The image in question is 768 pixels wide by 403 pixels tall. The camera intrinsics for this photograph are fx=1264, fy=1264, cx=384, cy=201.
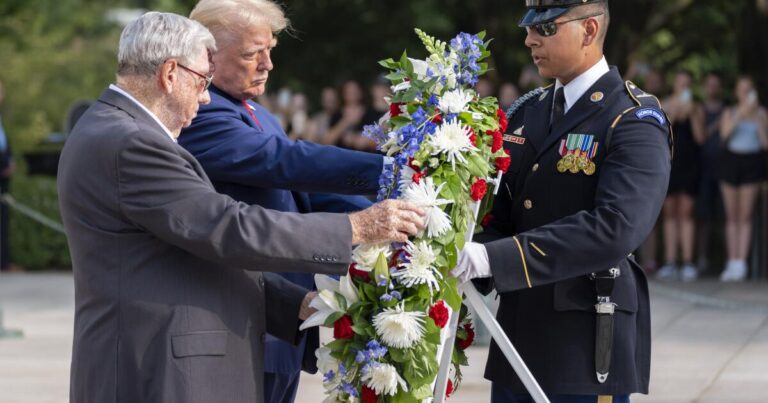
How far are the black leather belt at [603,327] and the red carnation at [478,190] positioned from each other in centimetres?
48

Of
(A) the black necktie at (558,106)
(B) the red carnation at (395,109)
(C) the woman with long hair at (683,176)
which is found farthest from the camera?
(C) the woman with long hair at (683,176)

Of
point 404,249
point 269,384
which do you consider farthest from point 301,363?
point 404,249

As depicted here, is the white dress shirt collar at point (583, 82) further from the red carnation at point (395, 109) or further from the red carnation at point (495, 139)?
the red carnation at point (395, 109)

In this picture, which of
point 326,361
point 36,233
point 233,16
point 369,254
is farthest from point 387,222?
point 36,233

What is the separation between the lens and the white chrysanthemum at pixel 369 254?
12.4 feet

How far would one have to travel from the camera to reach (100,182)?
3.53m

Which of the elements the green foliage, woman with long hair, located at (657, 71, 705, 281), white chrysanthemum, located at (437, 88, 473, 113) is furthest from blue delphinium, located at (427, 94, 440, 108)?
the green foliage

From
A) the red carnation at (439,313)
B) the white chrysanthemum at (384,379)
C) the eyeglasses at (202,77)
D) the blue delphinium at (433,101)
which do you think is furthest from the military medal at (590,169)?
the eyeglasses at (202,77)

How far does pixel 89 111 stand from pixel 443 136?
3.44 ft

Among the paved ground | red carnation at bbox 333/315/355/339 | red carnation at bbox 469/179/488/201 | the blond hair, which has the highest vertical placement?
the blond hair

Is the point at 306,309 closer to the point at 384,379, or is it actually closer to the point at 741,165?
the point at 384,379

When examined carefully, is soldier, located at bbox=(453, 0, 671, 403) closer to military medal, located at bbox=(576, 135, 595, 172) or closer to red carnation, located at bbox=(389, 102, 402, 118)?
military medal, located at bbox=(576, 135, 595, 172)

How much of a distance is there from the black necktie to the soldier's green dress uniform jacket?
1.6 inches

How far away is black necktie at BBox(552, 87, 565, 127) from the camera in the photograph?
4211mm
